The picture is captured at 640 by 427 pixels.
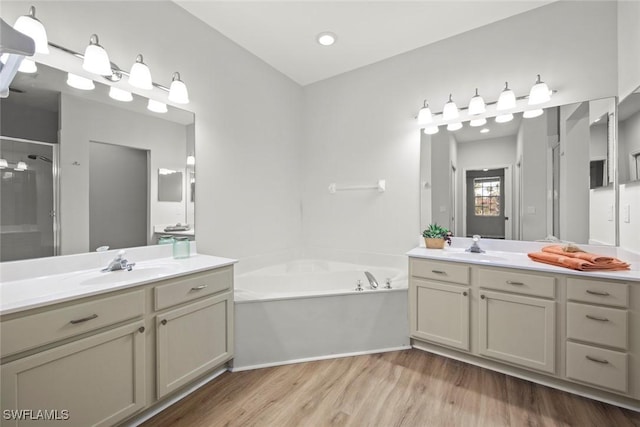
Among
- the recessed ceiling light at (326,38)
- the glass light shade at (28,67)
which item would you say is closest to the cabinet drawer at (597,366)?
the recessed ceiling light at (326,38)

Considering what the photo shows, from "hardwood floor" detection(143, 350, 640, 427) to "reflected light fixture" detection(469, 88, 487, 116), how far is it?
2.06 meters

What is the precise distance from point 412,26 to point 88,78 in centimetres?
246

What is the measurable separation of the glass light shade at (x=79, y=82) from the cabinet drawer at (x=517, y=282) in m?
2.85

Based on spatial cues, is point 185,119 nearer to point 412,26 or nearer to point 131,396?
point 131,396

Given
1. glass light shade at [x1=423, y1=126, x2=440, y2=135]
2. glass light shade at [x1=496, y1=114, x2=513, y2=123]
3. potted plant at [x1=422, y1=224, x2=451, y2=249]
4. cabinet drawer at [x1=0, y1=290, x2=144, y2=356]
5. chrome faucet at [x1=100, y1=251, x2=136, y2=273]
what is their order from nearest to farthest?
cabinet drawer at [x1=0, y1=290, x2=144, y2=356] → chrome faucet at [x1=100, y1=251, x2=136, y2=273] → glass light shade at [x1=496, y1=114, x2=513, y2=123] → potted plant at [x1=422, y1=224, x2=451, y2=249] → glass light shade at [x1=423, y1=126, x2=440, y2=135]

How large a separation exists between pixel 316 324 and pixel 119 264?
141 centimetres

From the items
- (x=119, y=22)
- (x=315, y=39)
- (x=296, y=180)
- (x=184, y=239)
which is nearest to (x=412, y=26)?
(x=315, y=39)

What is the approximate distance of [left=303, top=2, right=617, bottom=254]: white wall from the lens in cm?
207

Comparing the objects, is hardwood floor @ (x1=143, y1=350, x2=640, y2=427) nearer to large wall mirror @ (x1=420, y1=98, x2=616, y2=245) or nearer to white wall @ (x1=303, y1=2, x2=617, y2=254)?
large wall mirror @ (x1=420, y1=98, x2=616, y2=245)

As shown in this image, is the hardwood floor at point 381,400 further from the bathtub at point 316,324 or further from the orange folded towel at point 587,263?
the orange folded towel at point 587,263

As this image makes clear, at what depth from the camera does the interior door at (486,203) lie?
2.42m

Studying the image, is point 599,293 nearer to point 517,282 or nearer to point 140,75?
point 517,282

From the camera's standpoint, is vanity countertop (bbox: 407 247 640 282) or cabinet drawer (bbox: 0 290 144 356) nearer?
cabinet drawer (bbox: 0 290 144 356)

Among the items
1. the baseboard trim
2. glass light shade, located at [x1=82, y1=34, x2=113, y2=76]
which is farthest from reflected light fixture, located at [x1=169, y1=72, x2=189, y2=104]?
the baseboard trim
